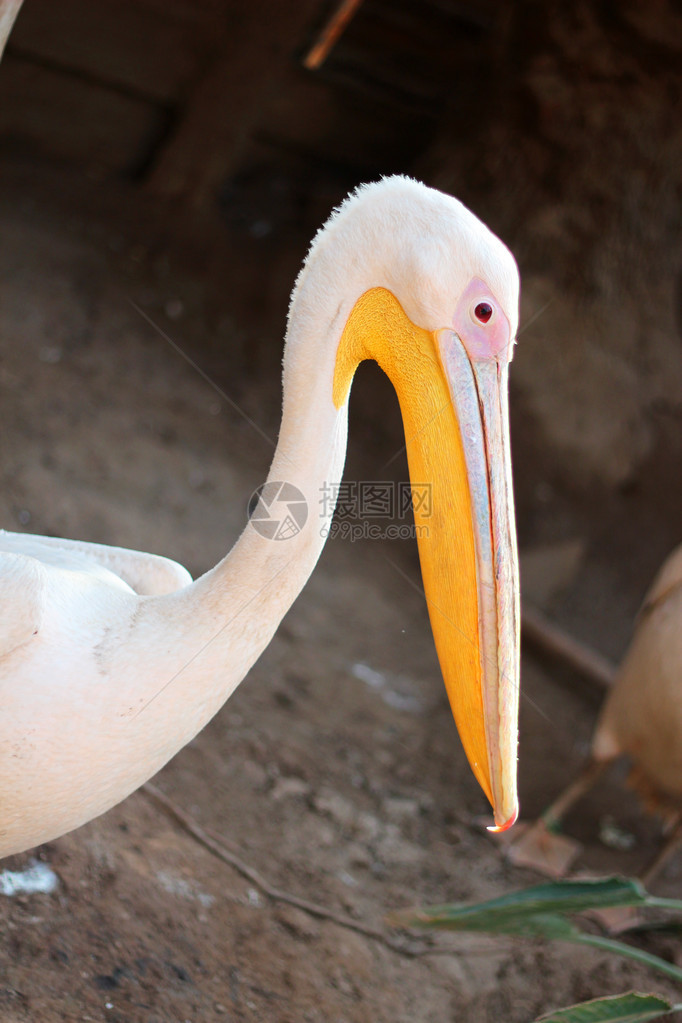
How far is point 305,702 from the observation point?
3.24 meters

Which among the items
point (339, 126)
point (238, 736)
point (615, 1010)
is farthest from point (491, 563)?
point (339, 126)

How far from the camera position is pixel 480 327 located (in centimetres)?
138

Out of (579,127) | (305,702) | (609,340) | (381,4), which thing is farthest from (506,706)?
(381,4)

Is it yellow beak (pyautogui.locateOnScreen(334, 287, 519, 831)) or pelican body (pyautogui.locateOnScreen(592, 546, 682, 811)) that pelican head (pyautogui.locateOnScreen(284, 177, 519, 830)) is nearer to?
yellow beak (pyautogui.locateOnScreen(334, 287, 519, 831))

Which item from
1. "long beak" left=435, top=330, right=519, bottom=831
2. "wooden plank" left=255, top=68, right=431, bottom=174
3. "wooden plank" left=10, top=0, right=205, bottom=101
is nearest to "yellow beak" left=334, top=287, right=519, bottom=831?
"long beak" left=435, top=330, right=519, bottom=831

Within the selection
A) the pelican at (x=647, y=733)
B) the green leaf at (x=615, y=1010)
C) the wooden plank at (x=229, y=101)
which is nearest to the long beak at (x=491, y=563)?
the green leaf at (x=615, y=1010)

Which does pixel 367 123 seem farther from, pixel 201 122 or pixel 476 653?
pixel 476 653

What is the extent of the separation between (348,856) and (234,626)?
1379 millimetres

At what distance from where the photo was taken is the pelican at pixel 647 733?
2803 mm

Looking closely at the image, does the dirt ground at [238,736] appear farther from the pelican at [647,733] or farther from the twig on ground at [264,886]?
the pelican at [647,733]

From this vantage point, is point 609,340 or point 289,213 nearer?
point 609,340

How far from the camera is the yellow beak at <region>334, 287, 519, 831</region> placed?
136 cm

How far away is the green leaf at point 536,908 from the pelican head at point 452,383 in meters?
0.67

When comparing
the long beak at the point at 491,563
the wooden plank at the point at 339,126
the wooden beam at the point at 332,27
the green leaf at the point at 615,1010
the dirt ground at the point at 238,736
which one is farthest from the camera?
the wooden plank at the point at 339,126
